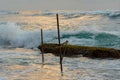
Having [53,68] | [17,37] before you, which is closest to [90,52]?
[53,68]

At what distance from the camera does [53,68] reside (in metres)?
14.5

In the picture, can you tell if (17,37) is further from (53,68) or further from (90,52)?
(53,68)

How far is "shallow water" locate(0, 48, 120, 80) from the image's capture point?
509 inches

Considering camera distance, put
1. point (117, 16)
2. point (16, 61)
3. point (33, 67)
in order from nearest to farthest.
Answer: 1. point (33, 67)
2. point (16, 61)
3. point (117, 16)

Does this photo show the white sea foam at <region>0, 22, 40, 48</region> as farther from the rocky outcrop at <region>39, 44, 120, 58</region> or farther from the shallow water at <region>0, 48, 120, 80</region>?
the shallow water at <region>0, 48, 120, 80</region>

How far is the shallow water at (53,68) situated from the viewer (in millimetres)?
12938

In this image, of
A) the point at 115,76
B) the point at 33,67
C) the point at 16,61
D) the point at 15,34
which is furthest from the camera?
the point at 15,34

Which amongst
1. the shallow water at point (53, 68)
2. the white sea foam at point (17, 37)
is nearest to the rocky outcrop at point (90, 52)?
the shallow water at point (53, 68)

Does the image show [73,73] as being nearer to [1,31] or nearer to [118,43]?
[118,43]

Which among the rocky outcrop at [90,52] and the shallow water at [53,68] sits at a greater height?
the rocky outcrop at [90,52]

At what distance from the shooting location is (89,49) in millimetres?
17156

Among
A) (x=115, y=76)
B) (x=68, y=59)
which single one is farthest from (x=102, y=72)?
(x=68, y=59)

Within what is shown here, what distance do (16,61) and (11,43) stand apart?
9.53 metres

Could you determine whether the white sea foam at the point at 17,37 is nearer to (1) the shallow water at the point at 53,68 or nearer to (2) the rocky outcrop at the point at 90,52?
(2) the rocky outcrop at the point at 90,52
